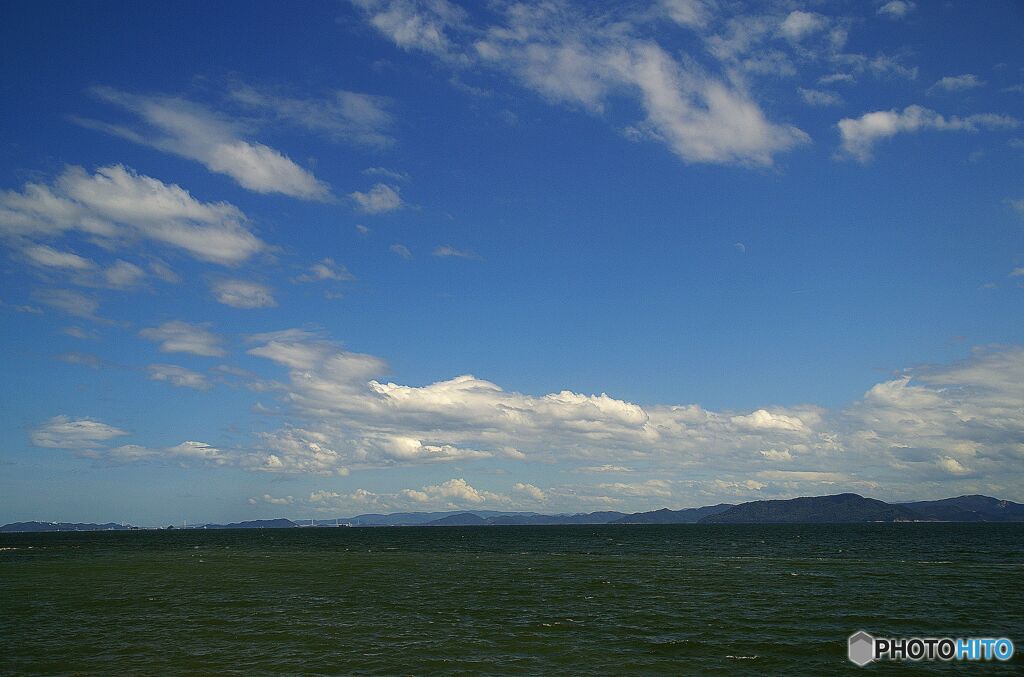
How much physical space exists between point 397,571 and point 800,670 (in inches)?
2271

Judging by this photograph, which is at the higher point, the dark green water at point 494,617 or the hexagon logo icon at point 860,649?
the hexagon logo icon at point 860,649

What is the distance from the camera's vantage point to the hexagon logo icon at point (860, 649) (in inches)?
1222

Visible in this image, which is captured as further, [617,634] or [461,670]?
[617,634]

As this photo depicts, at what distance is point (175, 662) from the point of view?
31000 mm

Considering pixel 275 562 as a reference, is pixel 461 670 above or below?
above

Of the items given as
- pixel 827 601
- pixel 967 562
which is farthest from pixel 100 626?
pixel 967 562

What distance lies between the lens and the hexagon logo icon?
102ft

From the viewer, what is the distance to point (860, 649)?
33.1m

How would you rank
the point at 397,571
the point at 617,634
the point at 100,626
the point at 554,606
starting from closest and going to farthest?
the point at 617,634, the point at 100,626, the point at 554,606, the point at 397,571

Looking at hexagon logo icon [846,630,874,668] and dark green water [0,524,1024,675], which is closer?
hexagon logo icon [846,630,874,668]

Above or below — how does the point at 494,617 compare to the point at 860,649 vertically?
below

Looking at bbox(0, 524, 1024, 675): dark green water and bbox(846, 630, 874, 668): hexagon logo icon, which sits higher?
bbox(846, 630, 874, 668): hexagon logo icon

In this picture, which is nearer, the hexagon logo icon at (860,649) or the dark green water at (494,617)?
the hexagon logo icon at (860,649)

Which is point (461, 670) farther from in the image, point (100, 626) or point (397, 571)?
point (397, 571)
